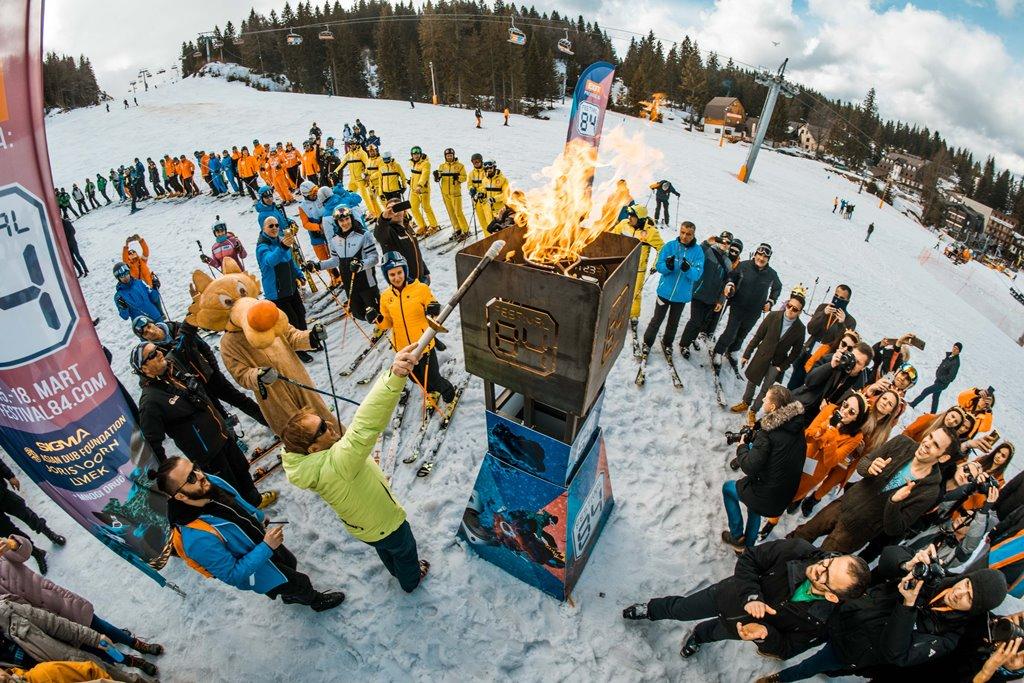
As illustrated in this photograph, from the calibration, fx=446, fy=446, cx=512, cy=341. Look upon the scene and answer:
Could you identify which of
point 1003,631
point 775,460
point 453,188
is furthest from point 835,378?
point 453,188

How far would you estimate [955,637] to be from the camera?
2.82m

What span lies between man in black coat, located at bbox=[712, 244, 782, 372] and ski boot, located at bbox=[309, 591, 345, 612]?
247 inches

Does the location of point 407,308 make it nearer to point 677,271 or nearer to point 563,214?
point 563,214

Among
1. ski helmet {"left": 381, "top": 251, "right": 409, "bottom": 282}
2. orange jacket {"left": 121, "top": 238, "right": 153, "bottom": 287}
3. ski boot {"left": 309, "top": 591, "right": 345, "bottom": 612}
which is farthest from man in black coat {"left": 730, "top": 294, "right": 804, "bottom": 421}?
orange jacket {"left": 121, "top": 238, "right": 153, "bottom": 287}

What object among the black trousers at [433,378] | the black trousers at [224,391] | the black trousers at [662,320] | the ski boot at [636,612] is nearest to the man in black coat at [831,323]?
the black trousers at [662,320]

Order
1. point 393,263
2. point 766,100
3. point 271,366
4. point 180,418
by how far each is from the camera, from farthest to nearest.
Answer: point 766,100
point 393,263
point 271,366
point 180,418

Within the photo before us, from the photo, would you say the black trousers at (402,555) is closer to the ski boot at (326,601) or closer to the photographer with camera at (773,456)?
the ski boot at (326,601)

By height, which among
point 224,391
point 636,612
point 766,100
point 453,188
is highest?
point 766,100

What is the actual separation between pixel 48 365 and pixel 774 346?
7489mm

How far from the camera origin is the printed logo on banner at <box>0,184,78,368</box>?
9.12 ft

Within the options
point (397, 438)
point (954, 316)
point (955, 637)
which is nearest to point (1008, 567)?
point (955, 637)

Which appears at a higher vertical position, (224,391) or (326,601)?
(224,391)

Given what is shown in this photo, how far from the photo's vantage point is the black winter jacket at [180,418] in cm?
411

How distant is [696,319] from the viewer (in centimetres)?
738
